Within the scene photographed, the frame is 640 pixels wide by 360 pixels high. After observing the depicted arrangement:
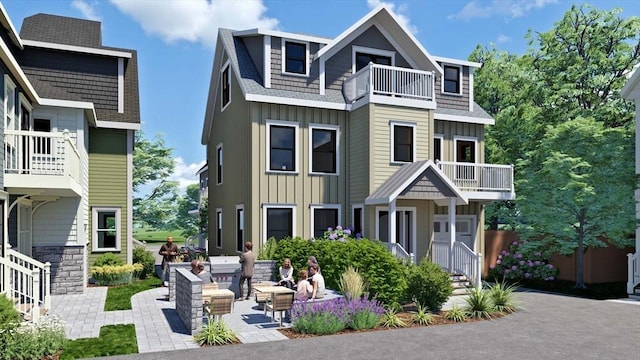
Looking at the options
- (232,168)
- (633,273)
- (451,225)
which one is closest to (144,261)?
(232,168)

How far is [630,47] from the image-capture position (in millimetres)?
Answer: 25094

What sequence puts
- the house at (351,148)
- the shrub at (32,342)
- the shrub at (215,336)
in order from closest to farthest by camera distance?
the shrub at (32,342)
the shrub at (215,336)
the house at (351,148)

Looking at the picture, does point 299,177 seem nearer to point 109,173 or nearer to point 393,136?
point 393,136

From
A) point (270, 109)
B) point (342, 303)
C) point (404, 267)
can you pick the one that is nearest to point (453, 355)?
point (342, 303)

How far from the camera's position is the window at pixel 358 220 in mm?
18078

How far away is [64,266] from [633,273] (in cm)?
1991

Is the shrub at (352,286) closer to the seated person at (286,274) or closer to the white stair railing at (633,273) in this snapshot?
the seated person at (286,274)

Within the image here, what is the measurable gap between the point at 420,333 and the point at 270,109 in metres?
10.0

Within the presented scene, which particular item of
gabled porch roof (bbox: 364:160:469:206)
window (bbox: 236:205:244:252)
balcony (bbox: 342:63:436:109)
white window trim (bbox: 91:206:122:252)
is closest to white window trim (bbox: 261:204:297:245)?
window (bbox: 236:205:244:252)

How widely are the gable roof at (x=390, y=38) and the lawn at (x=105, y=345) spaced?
12.2 m

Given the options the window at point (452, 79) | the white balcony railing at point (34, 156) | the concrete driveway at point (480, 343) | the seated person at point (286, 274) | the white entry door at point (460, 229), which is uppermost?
the window at point (452, 79)

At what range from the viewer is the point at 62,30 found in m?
20.7

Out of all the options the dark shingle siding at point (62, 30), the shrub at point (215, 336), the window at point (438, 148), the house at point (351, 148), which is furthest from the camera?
the window at point (438, 148)

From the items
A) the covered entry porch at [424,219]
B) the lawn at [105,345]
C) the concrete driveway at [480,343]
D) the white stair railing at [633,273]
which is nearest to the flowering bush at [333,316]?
the concrete driveway at [480,343]
